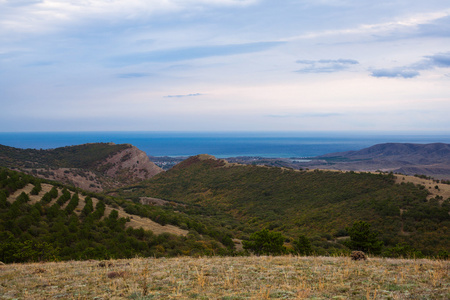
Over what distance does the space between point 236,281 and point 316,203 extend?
38.2 m

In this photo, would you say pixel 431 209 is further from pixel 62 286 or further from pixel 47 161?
pixel 47 161

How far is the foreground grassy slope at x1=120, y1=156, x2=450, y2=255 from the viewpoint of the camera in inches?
1136

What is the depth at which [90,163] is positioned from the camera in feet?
335

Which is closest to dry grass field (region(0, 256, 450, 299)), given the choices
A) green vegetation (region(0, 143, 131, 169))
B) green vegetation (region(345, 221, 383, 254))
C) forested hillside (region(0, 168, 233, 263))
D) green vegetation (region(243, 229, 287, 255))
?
forested hillside (region(0, 168, 233, 263))

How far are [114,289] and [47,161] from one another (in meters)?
99.0

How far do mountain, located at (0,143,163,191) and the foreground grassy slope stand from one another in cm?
1673

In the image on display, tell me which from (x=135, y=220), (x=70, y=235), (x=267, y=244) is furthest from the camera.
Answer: (x=135, y=220)

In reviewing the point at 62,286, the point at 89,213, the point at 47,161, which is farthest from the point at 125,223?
the point at 47,161

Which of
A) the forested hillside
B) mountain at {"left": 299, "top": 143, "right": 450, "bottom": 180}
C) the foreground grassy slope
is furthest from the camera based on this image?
mountain at {"left": 299, "top": 143, "right": 450, "bottom": 180}

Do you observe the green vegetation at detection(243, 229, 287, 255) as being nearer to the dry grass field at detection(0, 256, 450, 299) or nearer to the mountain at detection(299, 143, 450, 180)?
the dry grass field at detection(0, 256, 450, 299)

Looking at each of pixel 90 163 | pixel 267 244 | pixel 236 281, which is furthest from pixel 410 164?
pixel 236 281

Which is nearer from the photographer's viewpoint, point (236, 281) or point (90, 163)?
point (236, 281)

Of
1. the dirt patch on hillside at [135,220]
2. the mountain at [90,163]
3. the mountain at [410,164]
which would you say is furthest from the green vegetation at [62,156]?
the mountain at [410,164]

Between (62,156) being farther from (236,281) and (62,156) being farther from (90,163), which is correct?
(236,281)
